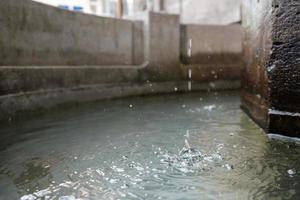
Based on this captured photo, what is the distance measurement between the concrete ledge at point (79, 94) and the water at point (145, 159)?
391 millimetres

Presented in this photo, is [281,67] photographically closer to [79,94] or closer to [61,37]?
[79,94]

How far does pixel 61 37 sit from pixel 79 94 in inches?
49.4

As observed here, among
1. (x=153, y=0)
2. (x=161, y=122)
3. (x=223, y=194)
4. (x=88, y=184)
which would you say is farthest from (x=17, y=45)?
(x=153, y=0)

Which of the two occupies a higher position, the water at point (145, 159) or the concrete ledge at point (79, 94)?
the concrete ledge at point (79, 94)

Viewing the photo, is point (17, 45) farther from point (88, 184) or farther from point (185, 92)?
point (185, 92)

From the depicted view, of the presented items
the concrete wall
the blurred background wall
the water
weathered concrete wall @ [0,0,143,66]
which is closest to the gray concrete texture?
weathered concrete wall @ [0,0,143,66]

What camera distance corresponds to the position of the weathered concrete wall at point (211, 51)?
9.61 metres

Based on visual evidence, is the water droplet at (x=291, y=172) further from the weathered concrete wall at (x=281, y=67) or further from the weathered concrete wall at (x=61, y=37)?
the weathered concrete wall at (x=61, y=37)

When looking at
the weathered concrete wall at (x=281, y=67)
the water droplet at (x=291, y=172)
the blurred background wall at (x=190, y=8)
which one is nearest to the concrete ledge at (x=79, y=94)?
the blurred background wall at (x=190, y=8)

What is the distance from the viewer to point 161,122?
5070 mm

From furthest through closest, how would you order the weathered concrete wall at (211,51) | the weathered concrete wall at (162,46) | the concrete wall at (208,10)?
1. the concrete wall at (208,10)
2. the weathered concrete wall at (211,51)
3. the weathered concrete wall at (162,46)

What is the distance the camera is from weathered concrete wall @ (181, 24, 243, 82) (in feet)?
31.5

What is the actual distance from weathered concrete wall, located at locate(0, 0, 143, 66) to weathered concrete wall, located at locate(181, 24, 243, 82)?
1579 mm

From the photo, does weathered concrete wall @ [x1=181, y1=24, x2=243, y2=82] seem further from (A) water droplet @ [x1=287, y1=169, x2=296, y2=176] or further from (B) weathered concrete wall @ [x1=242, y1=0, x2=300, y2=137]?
(A) water droplet @ [x1=287, y1=169, x2=296, y2=176]
